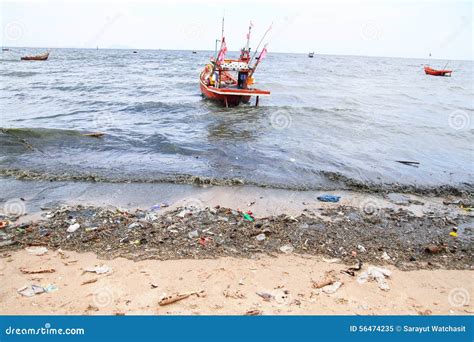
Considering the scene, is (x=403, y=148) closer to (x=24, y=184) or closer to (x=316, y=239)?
(x=316, y=239)

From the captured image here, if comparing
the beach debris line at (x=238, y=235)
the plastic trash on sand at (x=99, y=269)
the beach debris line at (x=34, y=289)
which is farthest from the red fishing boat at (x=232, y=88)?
the beach debris line at (x=34, y=289)

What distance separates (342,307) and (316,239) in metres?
1.74

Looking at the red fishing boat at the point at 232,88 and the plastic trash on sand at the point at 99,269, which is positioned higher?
the red fishing boat at the point at 232,88

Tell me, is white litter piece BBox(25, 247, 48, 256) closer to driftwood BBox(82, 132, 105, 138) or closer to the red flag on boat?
driftwood BBox(82, 132, 105, 138)

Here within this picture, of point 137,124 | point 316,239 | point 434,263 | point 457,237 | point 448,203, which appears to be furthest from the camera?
point 137,124

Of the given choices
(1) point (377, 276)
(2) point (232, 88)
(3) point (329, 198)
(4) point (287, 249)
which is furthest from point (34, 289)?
(2) point (232, 88)

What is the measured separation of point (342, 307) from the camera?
395cm

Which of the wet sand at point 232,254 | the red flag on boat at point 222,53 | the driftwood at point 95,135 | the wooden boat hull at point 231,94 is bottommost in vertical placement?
the wet sand at point 232,254

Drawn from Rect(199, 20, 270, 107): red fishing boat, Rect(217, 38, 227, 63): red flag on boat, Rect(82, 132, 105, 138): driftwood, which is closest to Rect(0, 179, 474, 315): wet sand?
Rect(82, 132, 105, 138): driftwood

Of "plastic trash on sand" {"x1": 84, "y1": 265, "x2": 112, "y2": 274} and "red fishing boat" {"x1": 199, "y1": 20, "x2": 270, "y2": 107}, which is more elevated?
"red fishing boat" {"x1": 199, "y1": 20, "x2": 270, "y2": 107}

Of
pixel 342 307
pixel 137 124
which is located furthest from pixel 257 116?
pixel 342 307

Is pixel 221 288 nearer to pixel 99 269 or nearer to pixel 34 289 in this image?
pixel 99 269

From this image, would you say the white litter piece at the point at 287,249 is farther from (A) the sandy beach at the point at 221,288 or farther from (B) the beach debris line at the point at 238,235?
(A) the sandy beach at the point at 221,288
